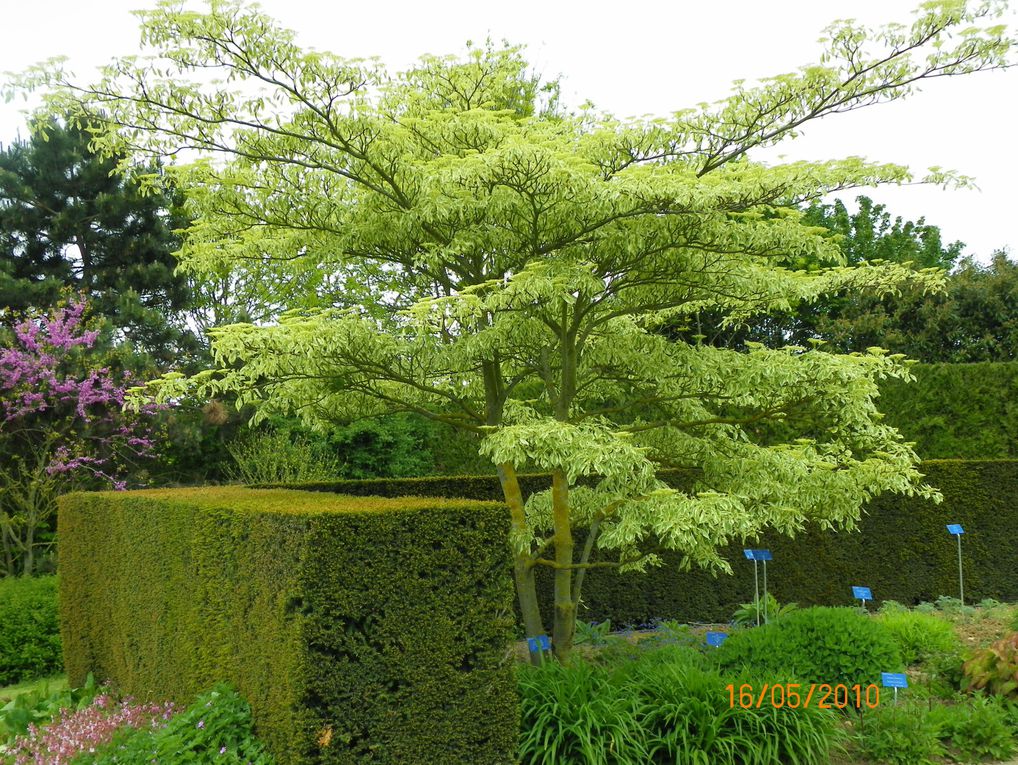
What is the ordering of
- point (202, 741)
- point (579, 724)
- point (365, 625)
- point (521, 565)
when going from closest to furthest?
point (365, 625)
point (202, 741)
point (579, 724)
point (521, 565)

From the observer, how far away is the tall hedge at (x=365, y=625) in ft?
14.0

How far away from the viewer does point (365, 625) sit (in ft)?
14.3

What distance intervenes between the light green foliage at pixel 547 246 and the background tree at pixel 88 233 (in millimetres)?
8610

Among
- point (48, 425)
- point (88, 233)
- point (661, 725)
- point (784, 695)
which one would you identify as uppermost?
point (88, 233)

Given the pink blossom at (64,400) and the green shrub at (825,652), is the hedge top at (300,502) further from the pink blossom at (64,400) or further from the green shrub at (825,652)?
the pink blossom at (64,400)

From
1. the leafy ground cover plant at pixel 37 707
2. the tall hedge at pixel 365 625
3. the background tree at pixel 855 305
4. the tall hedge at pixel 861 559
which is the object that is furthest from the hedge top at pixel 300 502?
the background tree at pixel 855 305

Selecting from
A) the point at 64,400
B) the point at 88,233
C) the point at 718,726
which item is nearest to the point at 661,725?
the point at 718,726

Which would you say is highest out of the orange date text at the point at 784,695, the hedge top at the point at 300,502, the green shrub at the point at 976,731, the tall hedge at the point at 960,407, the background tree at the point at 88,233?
the background tree at the point at 88,233

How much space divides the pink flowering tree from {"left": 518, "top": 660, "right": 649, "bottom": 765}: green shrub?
746cm

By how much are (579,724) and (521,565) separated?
184 cm

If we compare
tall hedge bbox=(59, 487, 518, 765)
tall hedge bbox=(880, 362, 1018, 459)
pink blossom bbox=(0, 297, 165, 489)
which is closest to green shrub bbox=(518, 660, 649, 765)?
tall hedge bbox=(59, 487, 518, 765)

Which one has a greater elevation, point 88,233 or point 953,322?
point 88,233

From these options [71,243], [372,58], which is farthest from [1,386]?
[372,58]

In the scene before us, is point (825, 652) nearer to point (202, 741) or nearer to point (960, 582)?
point (202, 741)
